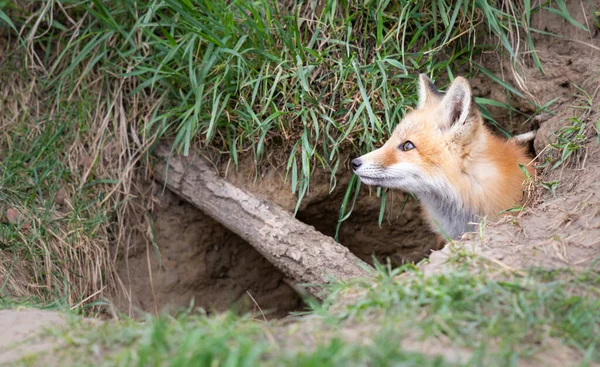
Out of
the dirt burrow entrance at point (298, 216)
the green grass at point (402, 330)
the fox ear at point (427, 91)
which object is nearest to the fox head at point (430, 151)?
the fox ear at point (427, 91)

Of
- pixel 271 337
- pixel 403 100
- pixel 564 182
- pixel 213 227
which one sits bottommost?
pixel 213 227

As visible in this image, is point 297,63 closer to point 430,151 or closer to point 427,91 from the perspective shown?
point 427,91

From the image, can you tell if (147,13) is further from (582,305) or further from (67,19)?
(582,305)

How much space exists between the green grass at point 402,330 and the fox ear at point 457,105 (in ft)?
4.97

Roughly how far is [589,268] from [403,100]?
2.07 meters

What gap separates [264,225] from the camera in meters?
4.22

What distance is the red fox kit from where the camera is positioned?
3871 mm

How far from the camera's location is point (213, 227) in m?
5.25

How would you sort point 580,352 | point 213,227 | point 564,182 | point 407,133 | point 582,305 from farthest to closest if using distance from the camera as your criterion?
point 213,227 → point 407,133 → point 564,182 → point 582,305 → point 580,352

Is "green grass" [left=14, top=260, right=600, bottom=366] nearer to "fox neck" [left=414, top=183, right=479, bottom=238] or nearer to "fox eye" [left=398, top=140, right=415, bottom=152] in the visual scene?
"fox neck" [left=414, top=183, right=479, bottom=238]

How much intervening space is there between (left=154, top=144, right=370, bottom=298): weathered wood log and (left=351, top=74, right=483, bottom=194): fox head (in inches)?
21.5

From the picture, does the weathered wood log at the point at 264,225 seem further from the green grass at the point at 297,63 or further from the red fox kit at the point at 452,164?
the red fox kit at the point at 452,164

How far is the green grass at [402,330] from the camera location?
184cm

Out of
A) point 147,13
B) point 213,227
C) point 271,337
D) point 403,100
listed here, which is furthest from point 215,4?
point 271,337
